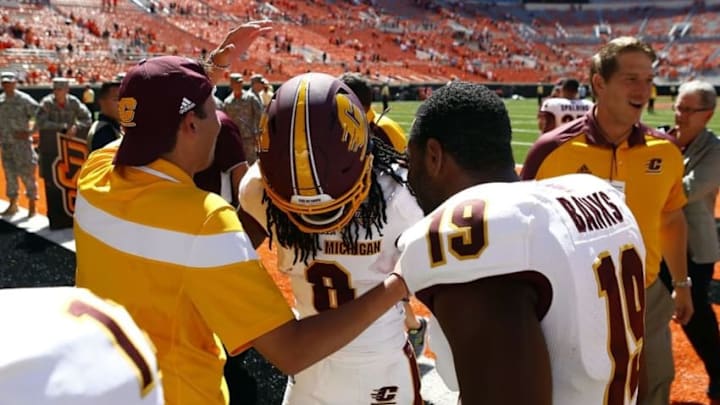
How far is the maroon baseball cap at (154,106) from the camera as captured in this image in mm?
1701

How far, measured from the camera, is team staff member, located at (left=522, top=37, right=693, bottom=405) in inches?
A: 114

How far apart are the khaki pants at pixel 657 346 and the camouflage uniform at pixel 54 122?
22.9 feet

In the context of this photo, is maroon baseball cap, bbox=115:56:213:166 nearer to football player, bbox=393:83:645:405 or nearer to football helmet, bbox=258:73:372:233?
football helmet, bbox=258:73:372:233

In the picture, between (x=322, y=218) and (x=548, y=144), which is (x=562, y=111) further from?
(x=322, y=218)

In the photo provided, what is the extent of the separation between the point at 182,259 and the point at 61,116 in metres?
7.69

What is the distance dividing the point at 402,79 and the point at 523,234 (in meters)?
38.3

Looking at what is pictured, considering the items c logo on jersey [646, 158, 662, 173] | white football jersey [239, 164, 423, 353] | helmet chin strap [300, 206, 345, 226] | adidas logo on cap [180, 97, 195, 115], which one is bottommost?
white football jersey [239, 164, 423, 353]

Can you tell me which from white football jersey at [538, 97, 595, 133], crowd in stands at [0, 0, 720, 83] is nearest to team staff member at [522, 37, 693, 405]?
white football jersey at [538, 97, 595, 133]

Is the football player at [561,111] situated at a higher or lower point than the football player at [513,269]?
lower

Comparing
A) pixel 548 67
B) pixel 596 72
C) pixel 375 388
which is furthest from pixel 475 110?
pixel 548 67

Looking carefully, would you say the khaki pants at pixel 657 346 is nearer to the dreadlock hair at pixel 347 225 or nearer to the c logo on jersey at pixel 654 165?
the c logo on jersey at pixel 654 165

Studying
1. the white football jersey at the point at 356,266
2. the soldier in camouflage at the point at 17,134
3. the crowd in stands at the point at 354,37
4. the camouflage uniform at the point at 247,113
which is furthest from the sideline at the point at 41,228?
the crowd in stands at the point at 354,37

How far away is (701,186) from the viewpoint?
386 cm

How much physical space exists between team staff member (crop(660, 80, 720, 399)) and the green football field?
8.93 metres
